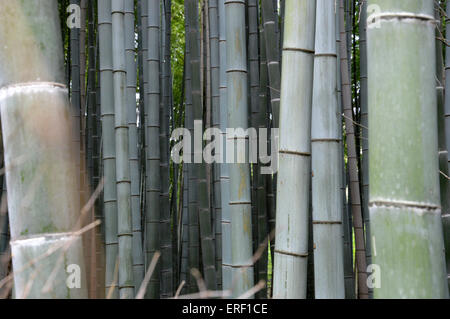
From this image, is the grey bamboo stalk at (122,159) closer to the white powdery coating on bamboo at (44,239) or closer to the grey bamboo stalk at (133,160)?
the grey bamboo stalk at (133,160)

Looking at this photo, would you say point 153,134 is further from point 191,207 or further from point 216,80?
point 191,207

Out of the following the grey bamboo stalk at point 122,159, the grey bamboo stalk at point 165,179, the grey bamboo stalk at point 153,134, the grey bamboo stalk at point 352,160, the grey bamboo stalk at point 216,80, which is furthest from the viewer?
the grey bamboo stalk at point 165,179

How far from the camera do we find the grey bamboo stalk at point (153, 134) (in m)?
3.22

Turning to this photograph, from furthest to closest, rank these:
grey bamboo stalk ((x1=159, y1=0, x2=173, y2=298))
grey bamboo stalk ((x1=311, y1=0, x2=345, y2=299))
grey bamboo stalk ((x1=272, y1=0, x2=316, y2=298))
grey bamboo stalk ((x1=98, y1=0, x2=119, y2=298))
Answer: grey bamboo stalk ((x1=159, y1=0, x2=173, y2=298))
grey bamboo stalk ((x1=98, y1=0, x2=119, y2=298))
grey bamboo stalk ((x1=311, y1=0, x2=345, y2=299))
grey bamboo stalk ((x1=272, y1=0, x2=316, y2=298))

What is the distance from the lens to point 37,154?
0.97 m

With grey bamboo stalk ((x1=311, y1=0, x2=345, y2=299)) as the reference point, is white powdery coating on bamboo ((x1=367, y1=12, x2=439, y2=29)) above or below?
above

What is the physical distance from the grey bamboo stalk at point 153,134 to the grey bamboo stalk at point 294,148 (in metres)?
1.96

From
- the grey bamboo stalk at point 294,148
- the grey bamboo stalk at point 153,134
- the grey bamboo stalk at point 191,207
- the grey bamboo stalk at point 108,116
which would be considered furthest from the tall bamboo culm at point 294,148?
the grey bamboo stalk at point 191,207

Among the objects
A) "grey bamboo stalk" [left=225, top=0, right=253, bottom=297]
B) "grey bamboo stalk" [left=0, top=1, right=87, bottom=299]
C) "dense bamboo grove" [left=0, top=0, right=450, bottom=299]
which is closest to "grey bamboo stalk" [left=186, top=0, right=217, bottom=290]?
"dense bamboo grove" [left=0, top=0, right=450, bottom=299]

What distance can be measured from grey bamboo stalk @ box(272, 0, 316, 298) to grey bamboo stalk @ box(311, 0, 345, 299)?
0.11 metres

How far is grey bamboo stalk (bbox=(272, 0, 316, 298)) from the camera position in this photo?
50.5 inches

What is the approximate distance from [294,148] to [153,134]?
6.67 feet

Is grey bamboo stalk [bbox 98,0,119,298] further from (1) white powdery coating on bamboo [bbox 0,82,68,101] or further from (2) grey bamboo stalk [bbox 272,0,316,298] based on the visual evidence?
(1) white powdery coating on bamboo [bbox 0,82,68,101]

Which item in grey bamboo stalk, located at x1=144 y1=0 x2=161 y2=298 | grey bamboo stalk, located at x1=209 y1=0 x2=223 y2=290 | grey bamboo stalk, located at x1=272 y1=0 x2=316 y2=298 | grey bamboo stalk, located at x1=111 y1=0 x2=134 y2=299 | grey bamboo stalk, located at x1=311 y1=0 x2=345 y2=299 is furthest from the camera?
grey bamboo stalk, located at x1=209 y1=0 x2=223 y2=290
